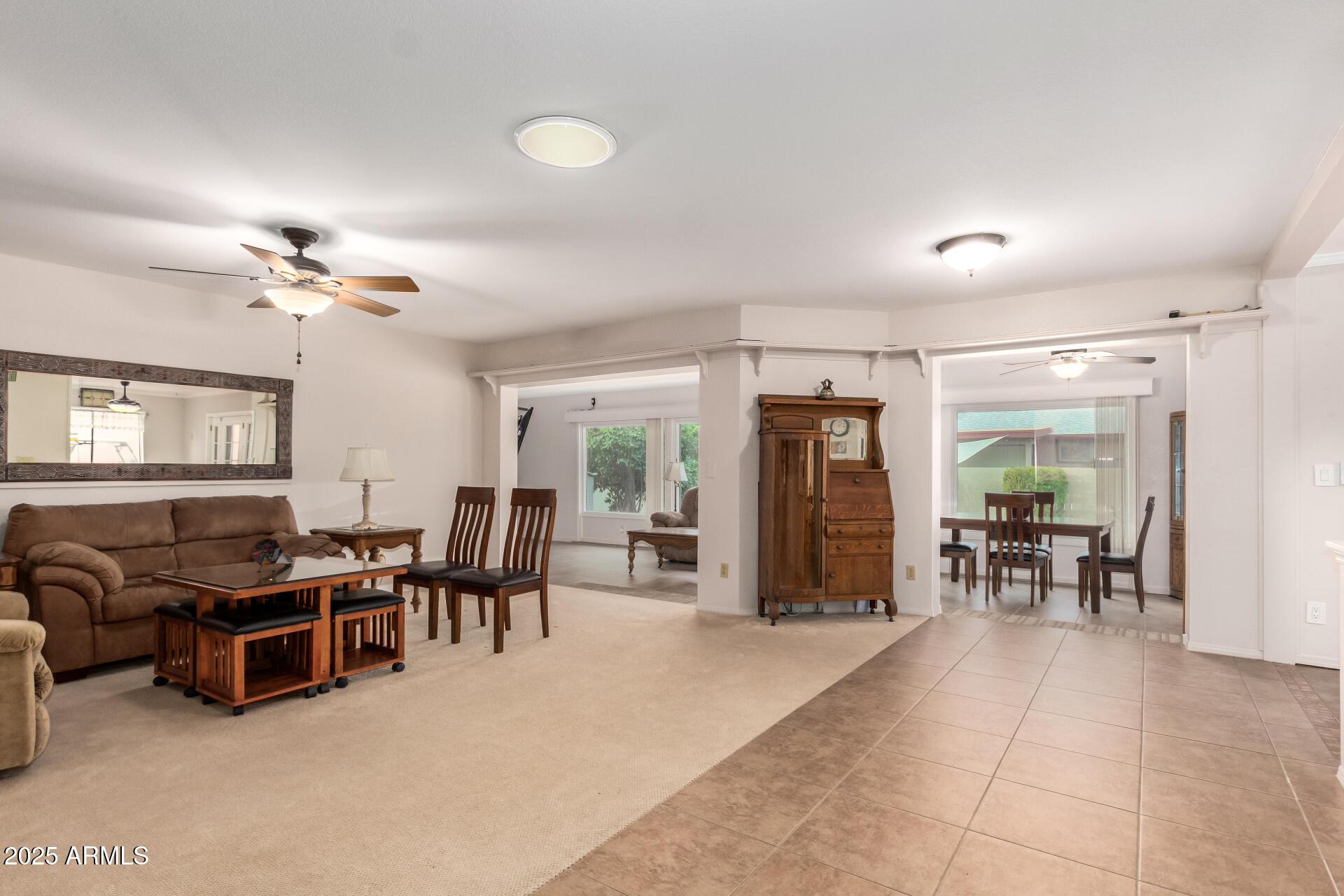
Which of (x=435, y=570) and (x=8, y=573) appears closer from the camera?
(x=8, y=573)

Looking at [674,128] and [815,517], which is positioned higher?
[674,128]

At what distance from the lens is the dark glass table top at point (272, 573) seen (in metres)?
3.35

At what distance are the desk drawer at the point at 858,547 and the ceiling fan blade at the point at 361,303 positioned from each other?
3.40 meters

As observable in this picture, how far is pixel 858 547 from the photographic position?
521cm

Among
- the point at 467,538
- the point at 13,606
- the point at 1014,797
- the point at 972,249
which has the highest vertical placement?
the point at 972,249

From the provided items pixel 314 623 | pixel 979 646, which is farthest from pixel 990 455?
pixel 314 623

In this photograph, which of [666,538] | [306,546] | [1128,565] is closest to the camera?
[306,546]

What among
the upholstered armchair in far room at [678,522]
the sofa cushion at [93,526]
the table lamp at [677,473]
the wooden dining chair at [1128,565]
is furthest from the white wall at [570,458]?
the sofa cushion at [93,526]

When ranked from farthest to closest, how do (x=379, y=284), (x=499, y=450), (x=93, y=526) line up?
(x=499, y=450) < (x=93, y=526) < (x=379, y=284)

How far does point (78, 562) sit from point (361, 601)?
58.4 inches

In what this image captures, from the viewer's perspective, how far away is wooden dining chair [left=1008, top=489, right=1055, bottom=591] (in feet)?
20.5

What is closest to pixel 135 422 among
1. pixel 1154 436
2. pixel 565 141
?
pixel 565 141

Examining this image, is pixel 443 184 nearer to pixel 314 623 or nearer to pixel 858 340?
pixel 314 623

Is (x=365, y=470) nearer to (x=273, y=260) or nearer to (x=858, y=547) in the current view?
(x=273, y=260)
